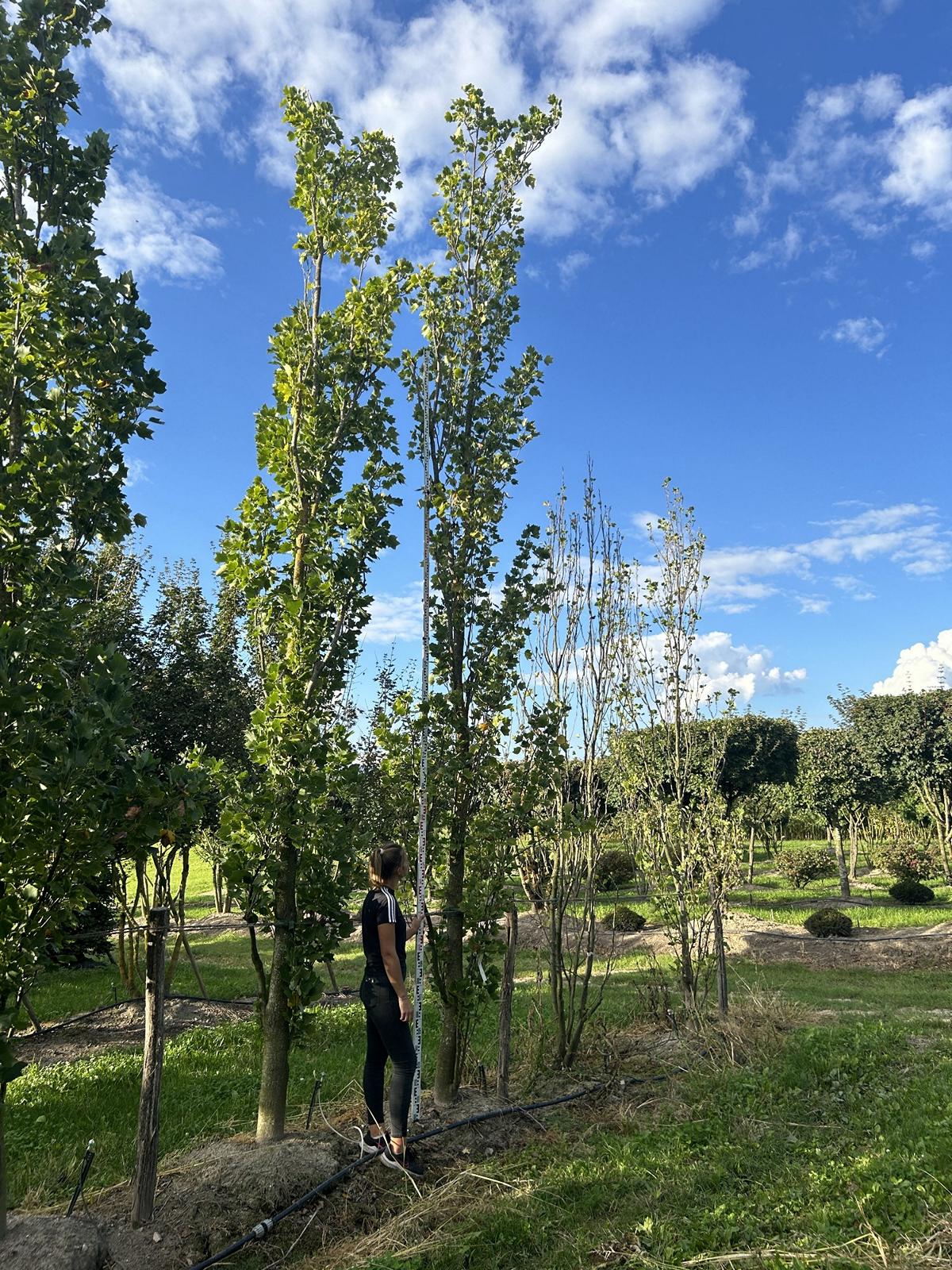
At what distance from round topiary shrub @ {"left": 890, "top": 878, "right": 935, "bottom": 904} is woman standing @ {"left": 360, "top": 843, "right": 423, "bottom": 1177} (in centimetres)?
1883

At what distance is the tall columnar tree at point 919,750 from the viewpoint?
2348 centimetres

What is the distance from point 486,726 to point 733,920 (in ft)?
44.4

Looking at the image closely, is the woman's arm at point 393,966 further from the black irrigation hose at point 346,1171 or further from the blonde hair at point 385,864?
the black irrigation hose at point 346,1171

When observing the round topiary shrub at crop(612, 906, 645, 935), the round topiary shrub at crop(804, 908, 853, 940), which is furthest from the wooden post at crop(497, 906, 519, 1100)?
the round topiary shrub at crop(804, 908, 853, 940)

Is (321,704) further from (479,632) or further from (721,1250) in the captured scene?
(721,1250)

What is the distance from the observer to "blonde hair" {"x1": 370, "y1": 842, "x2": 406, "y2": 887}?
472 cm

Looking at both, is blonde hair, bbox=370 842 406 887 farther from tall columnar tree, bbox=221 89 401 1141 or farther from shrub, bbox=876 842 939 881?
shrub, bbox=876 842 939 881

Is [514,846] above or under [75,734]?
under

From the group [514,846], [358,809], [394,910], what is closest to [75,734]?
[394,910]

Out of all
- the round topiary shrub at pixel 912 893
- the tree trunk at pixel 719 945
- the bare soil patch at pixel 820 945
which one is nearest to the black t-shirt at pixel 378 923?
the tree trunk at pixel 719 945

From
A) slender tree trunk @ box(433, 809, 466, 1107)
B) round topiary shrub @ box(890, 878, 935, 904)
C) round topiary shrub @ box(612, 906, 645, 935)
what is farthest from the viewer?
round topiary shrub @ box(890, 878, 935, 904)

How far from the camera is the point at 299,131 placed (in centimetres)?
559

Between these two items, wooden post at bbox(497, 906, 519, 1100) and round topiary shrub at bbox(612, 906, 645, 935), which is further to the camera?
round topiary shrub at bbox(612, 906, 645, 935)

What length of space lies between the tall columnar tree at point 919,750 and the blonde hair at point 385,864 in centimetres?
2321
